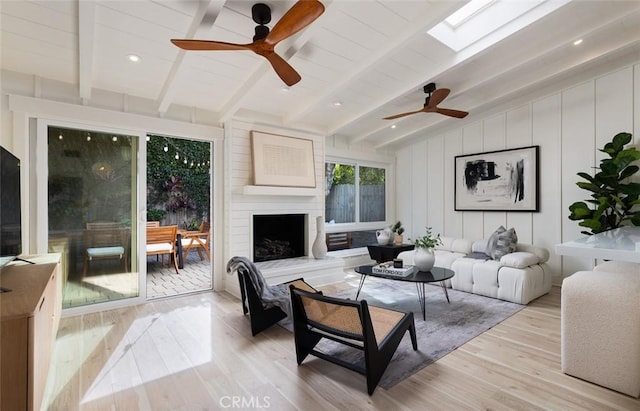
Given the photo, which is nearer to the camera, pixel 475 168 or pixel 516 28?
pixel 516 28

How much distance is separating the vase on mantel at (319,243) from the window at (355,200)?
0.86 metres

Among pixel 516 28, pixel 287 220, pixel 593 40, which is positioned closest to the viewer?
pixel 516 28

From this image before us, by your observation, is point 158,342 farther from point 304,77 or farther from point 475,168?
point 475,168

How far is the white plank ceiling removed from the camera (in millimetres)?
2531

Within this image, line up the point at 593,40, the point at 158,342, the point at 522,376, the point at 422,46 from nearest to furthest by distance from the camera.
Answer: the point at 522,376, the point at 158,342, the point at 422,46, the point at 593,40

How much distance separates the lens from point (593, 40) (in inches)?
139

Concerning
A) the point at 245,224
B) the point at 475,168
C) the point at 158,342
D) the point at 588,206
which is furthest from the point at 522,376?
the point at 475,168

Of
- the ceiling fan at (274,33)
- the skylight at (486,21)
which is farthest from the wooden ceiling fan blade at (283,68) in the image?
the skylight at (486,21)

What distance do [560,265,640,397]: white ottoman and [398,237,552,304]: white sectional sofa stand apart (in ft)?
5.33

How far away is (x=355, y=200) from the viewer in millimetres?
6426

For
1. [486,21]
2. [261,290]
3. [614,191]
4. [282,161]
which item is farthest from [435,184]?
[261,290]

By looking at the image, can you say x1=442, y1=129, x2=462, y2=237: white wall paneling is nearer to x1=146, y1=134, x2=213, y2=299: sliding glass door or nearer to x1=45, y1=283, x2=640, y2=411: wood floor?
x1=45, y1=283, x2=640, y2=411: wood floor

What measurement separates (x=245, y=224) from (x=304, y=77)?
2.22m

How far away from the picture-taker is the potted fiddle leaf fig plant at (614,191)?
3.79 m
